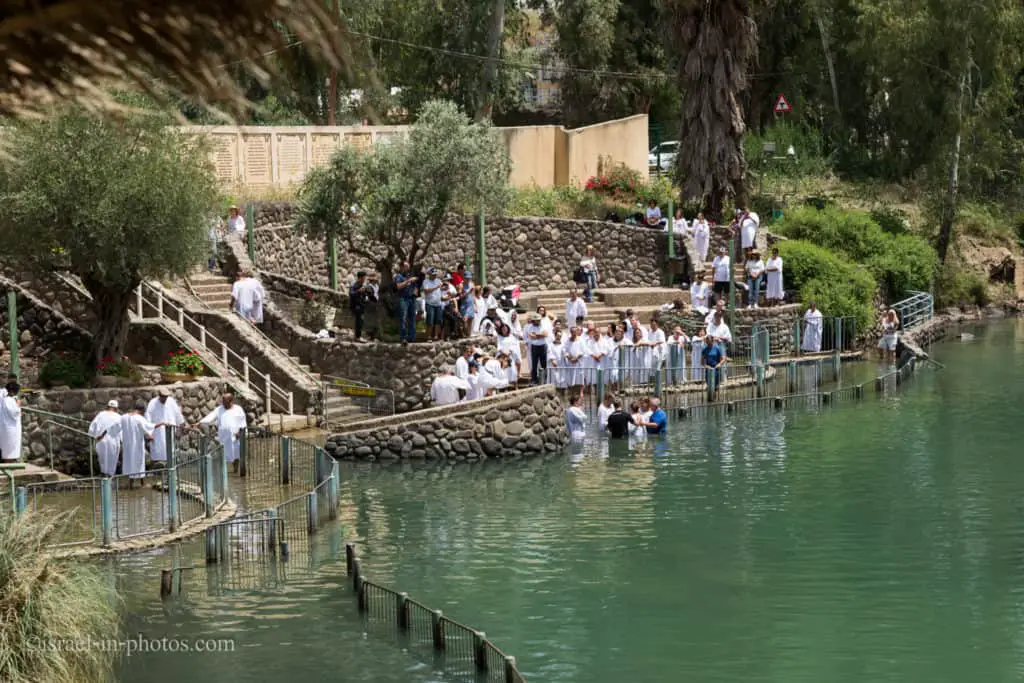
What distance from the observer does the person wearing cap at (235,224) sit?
34.5 m

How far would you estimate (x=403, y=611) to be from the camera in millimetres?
17109

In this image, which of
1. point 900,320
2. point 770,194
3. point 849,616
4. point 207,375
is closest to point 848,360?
point 900,320

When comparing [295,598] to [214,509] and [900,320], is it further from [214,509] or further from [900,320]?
[900,320]

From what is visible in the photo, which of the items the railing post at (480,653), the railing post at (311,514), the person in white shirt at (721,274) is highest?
the person in white shirt at (721,274)

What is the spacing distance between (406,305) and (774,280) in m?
11.4

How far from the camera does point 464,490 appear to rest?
24.7 metres

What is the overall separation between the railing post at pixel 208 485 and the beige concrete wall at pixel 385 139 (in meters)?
13.9

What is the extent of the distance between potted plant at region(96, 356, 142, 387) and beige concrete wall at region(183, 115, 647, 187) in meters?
8.41

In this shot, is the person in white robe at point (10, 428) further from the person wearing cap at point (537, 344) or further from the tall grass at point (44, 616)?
the person wearing cap at point (537, 344)

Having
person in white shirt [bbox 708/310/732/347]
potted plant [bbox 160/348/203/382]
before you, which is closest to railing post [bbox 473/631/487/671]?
potted plant [bbox 160/348/203/382]

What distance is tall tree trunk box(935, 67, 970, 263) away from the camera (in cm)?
4650

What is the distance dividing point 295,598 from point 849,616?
6332mm

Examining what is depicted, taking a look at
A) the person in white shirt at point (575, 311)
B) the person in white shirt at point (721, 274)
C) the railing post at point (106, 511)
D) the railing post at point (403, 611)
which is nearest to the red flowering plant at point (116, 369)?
the railing post at point (106, 511)

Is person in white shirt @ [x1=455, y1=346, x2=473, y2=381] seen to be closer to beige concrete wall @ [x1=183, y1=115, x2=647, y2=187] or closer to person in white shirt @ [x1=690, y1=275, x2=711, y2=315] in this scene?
beige concrete wall @ [x1=183, y1=115, x2=647, y2=187]
